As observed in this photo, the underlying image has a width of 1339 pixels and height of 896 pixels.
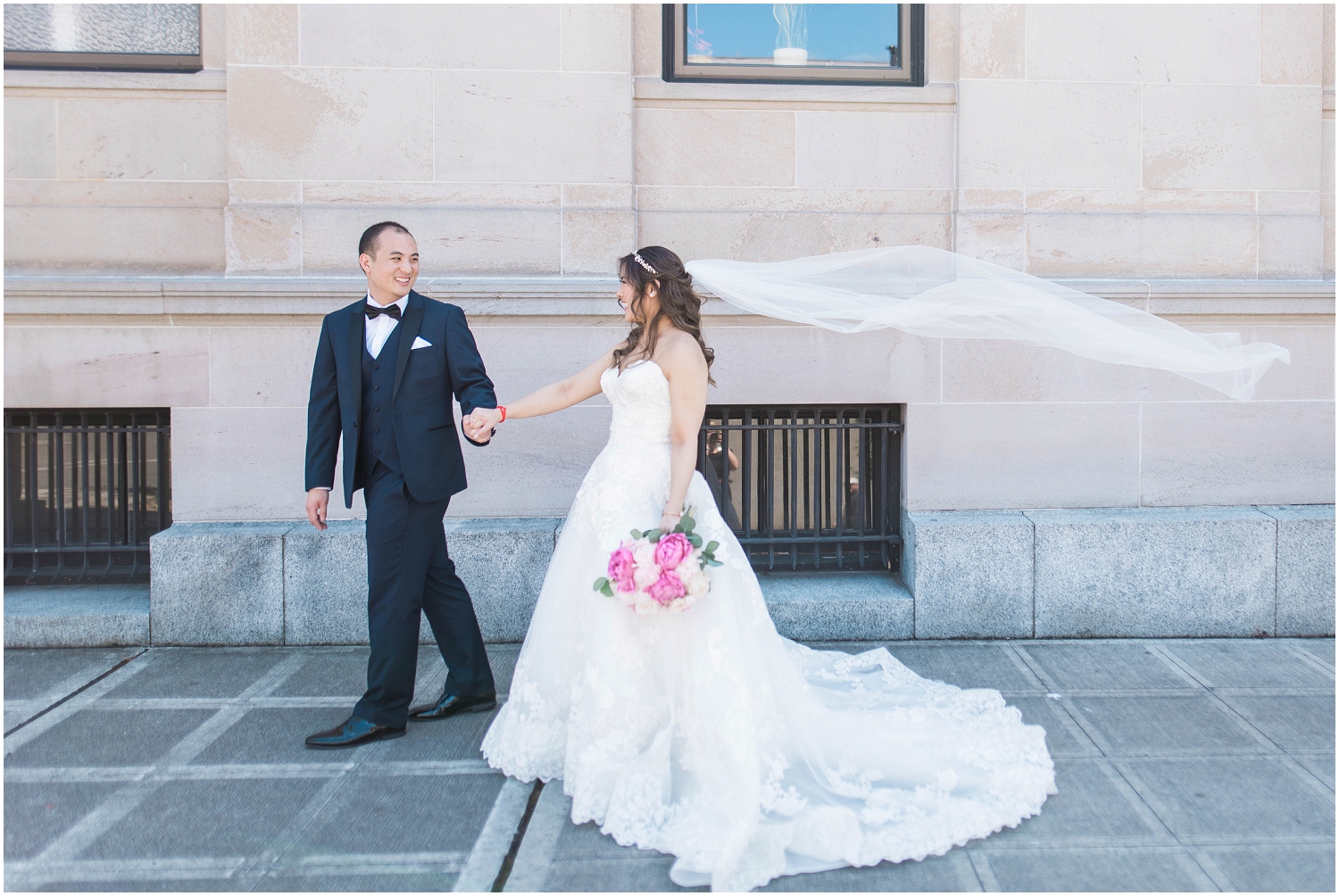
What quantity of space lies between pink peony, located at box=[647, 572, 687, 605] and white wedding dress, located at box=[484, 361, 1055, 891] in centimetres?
23

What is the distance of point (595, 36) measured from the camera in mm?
5555

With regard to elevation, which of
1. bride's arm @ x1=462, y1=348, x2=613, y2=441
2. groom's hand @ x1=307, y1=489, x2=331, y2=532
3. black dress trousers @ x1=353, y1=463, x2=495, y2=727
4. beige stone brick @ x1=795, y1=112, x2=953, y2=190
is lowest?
black dress trousers @ x1=353, y1=463, x2=495, y2=727

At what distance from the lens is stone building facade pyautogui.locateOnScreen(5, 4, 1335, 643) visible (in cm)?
548

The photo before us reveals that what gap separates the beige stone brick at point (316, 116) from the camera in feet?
18.0

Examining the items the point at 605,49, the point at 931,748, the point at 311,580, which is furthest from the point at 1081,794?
the point at 605,49

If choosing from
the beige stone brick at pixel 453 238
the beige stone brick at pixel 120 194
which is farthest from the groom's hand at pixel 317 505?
the beige stone brick at pixel 120 194

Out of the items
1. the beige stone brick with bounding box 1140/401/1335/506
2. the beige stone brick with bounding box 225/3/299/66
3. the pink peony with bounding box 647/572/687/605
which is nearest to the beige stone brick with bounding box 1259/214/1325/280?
the beige stone brick with bounding box 1140/401/1335/506

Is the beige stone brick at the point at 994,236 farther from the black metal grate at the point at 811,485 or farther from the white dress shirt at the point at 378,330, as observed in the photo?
the white dress shirt at the point at 378,330

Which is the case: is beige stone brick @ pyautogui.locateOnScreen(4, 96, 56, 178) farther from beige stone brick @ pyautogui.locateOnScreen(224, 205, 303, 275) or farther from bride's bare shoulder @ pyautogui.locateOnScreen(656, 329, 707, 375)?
bride's bare shoulder @ pyautogui.locateOnScreen(656, 329, 707, 375)

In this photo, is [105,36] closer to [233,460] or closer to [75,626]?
[233,460]

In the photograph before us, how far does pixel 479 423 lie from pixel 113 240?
3.45 meters

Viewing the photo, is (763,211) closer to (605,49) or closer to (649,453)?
(605,49)

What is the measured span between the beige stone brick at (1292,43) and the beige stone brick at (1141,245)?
36.3 inches

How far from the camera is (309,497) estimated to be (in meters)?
4.17
